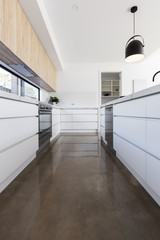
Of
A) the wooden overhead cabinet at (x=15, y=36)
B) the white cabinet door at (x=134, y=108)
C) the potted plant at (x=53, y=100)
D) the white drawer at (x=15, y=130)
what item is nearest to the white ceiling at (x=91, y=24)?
the wooden overhead cabinet at (x=15, y=36)

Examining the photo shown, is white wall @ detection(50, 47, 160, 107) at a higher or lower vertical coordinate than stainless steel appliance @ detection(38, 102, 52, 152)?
higher

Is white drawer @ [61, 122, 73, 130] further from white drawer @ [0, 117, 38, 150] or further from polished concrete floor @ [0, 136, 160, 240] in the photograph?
polished concrete floor @ [0, 136, 160, 240]

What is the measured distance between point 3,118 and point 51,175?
32.8 inches

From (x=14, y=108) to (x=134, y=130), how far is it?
1286 millimetres

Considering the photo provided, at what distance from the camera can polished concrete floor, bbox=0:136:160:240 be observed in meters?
0.80

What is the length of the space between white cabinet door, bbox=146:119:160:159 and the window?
213 cm

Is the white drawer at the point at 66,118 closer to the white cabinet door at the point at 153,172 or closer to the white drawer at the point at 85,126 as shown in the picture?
the white drawer at the point at 85,126

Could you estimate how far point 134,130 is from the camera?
137 centimetres

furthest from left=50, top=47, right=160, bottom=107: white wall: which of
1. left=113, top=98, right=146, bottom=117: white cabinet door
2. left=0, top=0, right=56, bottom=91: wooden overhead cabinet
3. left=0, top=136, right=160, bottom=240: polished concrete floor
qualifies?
left=0, top=136, right=160, bottom=240: polished concrete floor

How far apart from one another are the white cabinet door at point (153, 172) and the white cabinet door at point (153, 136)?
57 millimetres

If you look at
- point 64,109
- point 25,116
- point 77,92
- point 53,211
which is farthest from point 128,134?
point 77,92

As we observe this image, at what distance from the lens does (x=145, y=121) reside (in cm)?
114

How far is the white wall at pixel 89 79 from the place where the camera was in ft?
16.5

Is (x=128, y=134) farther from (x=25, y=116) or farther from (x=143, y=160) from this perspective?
(x=25, y=116)
